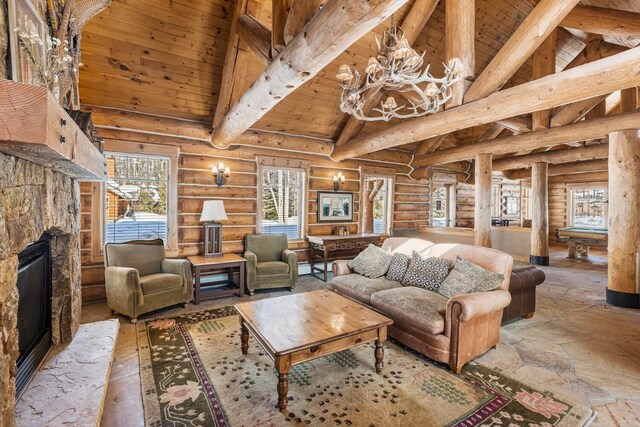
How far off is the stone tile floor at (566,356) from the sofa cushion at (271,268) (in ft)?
1.27

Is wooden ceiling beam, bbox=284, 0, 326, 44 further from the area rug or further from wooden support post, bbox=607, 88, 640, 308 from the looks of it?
wooden support post, bbox=607, 88, 640, 308

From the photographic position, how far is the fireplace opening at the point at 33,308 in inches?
83.1

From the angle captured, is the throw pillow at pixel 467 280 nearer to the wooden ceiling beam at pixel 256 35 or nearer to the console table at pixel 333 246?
the console table at pixel 333 246

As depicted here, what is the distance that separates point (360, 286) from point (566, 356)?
218 cm

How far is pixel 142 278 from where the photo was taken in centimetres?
411

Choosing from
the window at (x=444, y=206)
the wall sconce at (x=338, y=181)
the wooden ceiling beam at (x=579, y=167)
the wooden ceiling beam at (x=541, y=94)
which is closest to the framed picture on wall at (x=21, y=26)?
the wooden ceiling beam at (x=541, y=94)

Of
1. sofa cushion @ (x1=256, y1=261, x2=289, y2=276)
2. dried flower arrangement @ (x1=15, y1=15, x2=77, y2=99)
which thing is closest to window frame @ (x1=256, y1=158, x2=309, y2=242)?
sofa cushion @ (x1=256, y1=261, x2=289, y2=276)

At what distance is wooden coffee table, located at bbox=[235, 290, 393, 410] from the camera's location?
2238 millimetres

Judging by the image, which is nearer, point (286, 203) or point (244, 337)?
point (244, 337)

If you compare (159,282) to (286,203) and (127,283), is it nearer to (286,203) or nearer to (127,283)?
(127,283)

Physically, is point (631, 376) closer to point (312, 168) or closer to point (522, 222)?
point (312, 168)

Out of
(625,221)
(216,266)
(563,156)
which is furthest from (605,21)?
(216,266)

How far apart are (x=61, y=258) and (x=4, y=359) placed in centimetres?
170

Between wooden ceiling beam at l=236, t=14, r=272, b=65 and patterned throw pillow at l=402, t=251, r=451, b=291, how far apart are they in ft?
9.61
